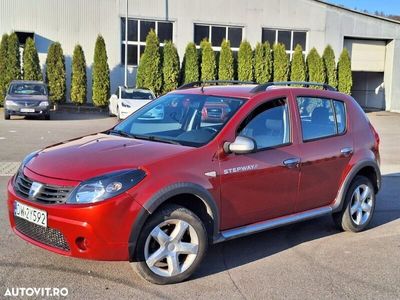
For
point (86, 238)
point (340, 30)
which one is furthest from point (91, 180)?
point (340, 30)

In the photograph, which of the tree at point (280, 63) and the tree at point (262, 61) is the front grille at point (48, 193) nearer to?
the tree at point (262, 61)

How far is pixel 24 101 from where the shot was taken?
21.2m

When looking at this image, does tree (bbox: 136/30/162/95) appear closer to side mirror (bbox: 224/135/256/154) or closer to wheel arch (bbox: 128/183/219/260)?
side mirror (bbox: 224/135/256/154)

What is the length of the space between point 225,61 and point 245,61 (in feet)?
3.93

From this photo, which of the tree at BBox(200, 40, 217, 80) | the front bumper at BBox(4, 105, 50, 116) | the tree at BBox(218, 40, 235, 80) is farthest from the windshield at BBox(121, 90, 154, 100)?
the tree at BBox(218, 40, 235, 80)

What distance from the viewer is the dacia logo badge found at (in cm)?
418

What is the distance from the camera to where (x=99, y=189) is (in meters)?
4.00

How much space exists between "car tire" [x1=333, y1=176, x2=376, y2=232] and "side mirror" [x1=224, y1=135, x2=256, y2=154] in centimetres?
199

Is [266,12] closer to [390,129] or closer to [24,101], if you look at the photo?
[390,129]

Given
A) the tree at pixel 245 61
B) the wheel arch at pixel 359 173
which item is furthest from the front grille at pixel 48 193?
the tree at pixel 245 61

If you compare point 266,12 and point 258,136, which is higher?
point 266,12

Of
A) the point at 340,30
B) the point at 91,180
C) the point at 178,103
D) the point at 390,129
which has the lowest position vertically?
the point at 390,129

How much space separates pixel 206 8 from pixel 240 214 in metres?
27.7

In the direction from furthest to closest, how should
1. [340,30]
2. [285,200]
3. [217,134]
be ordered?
[340,30] → [285,200] → [217,134]
